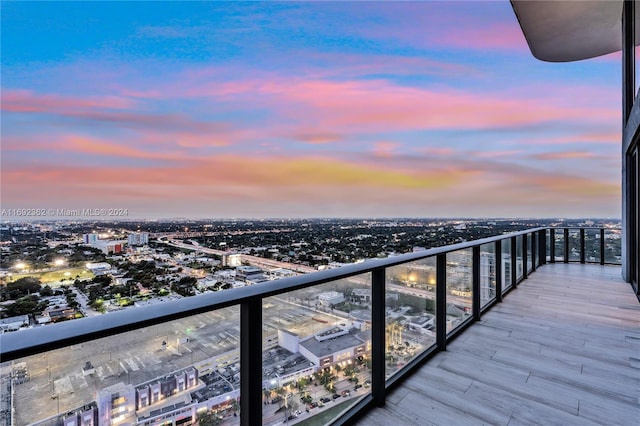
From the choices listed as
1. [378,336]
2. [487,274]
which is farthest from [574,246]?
[378,336]

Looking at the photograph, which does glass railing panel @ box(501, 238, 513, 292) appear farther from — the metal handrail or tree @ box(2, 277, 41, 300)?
tree @ box(2, 277, 41, 300)

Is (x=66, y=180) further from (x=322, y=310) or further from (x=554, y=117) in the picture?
(x=554, y=117)

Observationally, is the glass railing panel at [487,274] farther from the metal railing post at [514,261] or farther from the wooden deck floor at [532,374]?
the metal railing post at [514,261]

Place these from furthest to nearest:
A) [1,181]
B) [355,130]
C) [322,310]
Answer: [355,130]
[1,181]
[322,310]

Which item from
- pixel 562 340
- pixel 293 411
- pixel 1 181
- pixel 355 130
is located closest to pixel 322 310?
pixel 293 411

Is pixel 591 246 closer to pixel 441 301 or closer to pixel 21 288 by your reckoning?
pixel 441 301

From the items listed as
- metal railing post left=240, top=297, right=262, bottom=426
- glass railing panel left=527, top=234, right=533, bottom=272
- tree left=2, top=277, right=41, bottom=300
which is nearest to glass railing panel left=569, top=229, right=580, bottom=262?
glass railing panel left=527, top=234, right=533, bottom=272

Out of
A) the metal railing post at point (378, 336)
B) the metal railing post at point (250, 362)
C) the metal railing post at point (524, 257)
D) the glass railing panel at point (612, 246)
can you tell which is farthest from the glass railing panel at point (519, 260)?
the metal railing post at point (250, 362)
